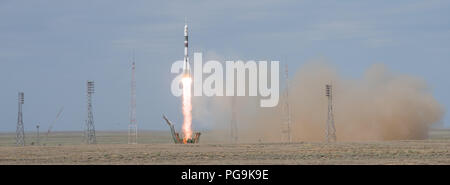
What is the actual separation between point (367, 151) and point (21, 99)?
185 ft

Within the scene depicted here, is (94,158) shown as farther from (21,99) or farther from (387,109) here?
(387,109)

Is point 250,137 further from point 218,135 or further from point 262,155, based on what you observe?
point 262,155

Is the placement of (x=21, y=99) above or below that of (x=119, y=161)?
above

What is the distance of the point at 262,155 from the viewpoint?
2813 inches
